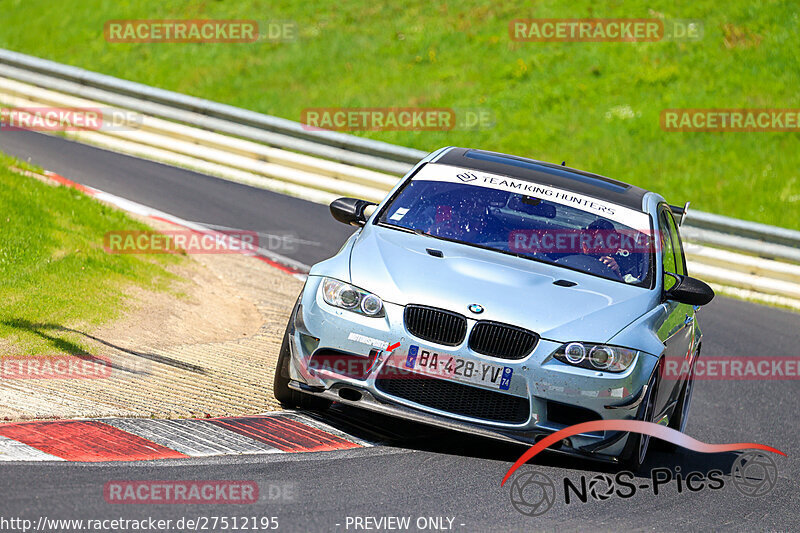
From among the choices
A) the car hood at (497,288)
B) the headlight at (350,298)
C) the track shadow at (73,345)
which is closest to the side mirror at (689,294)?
the car hood at (497,288)

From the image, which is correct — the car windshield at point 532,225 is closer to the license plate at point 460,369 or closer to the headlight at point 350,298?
the headlight at point 350,298

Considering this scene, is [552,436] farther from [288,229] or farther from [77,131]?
[77,131]

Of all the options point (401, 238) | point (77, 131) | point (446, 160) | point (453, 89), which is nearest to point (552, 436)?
point (401, 238)

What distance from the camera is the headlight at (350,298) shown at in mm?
6223

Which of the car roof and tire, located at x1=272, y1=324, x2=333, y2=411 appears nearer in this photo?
tire, located at x1=272, y1=324, x2=333, y2=411
